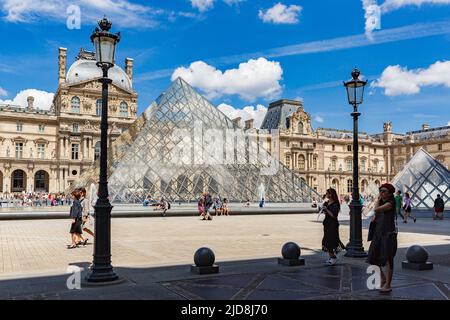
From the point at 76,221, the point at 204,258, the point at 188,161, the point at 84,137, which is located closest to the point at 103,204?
the point at 204,258

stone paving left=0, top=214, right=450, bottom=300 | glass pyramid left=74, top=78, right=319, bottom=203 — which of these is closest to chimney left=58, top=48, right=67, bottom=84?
glass pyramid left=74, top=78, right=319, bottom=203

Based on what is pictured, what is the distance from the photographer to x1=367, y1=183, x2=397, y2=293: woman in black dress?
17.8 feet

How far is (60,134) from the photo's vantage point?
56344 millimetres

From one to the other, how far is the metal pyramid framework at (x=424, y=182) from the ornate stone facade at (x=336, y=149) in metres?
41.3

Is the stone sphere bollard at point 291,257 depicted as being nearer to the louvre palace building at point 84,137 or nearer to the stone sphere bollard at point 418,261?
the stone sphere bollard at point 418,261

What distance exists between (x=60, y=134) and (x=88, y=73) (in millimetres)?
10514

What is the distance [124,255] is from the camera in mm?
8727

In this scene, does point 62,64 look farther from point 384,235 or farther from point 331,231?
point 384,235

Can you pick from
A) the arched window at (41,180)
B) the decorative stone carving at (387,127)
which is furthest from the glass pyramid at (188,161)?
the decorative stone carving at (387,127)

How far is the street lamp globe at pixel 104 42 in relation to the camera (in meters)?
6.44

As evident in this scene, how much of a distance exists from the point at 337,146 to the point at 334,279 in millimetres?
72359

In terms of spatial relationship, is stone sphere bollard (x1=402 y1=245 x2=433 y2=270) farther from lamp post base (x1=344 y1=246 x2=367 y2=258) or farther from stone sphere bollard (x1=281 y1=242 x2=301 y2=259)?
stone sphere bollard (x1=281 y1=242 x2=301 y2=259)
